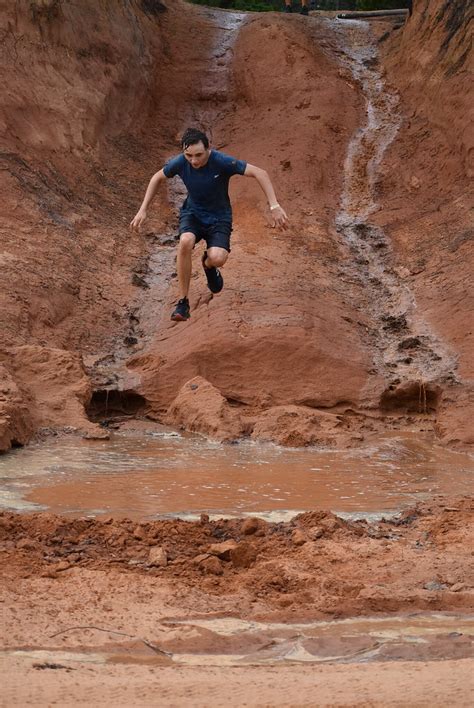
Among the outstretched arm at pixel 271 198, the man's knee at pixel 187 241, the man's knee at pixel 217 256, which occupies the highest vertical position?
the outstretched arm at pixel 271 198

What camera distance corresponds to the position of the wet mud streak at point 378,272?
36.4ft

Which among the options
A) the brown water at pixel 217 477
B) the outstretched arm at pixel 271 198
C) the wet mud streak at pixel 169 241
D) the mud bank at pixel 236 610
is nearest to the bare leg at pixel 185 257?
the outstretched arm at pixel 271 198

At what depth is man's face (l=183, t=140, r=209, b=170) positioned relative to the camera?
331 inches

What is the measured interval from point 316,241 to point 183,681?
10.4 meters

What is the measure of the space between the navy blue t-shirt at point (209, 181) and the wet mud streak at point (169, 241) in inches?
104

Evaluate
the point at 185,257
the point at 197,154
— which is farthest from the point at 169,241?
the point at 197,154

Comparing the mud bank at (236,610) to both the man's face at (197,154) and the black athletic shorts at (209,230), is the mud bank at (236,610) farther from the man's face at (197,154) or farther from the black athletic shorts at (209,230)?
the man's face at (197,154)

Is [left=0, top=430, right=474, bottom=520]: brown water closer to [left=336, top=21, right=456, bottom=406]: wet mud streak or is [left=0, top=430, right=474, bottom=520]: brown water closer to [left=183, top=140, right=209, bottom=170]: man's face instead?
Answer: [left=336, top=21, right=456, bottom=406]: wet mud streak

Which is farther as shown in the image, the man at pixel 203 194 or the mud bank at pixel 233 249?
the mud bank at pixel 233 249

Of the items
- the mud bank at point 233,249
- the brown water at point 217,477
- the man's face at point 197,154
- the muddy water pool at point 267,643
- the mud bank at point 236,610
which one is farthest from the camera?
the mud bank at point 233,249

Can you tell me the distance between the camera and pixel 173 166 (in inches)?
339

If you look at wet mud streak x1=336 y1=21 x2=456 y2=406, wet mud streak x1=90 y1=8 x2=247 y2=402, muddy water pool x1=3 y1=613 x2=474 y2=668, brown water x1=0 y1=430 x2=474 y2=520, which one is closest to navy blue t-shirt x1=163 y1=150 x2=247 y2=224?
brown water x1=0 y1=430 x2=474 y2=520

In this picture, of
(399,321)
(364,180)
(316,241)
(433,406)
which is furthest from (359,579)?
(364,180)

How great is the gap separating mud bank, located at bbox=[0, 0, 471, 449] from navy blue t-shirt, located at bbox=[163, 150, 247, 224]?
2101 mm
